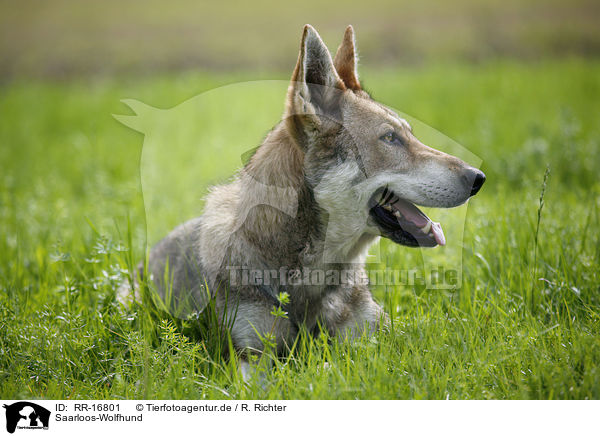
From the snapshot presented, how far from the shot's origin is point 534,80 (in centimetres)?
980

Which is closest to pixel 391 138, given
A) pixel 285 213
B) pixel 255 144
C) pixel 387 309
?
pixel 285 213

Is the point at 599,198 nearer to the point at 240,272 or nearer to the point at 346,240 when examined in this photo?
the point at 346,240

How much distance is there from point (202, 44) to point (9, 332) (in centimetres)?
914

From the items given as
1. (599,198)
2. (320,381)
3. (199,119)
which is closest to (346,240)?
(320,381)

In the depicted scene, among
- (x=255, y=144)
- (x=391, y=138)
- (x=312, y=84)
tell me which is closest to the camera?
(x=312, y=84)

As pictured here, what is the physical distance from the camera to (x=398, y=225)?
301cm

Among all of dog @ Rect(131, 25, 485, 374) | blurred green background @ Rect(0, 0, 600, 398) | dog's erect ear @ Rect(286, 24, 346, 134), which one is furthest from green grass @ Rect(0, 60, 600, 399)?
dog's erect ear @ Rect(286, 24, 346, 134)
